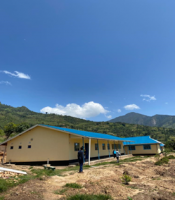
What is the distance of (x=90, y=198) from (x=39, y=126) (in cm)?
1409

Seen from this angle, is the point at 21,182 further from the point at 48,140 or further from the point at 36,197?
the point at 48,140

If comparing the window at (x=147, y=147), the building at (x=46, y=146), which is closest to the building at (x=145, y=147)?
the window at (x=147, y=147)

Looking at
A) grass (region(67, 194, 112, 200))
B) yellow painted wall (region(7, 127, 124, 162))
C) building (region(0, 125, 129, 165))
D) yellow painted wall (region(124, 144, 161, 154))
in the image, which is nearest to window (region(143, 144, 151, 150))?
yellow painted wall (region(124, 144, 161, 154))

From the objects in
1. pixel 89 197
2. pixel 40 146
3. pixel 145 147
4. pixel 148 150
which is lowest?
pixel 148 150

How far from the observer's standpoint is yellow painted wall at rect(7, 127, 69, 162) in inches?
619

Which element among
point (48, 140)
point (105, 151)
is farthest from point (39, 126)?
point (105, 151)

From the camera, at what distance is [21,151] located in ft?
58.0

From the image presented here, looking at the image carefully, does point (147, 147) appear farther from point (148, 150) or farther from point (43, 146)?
point (43, 146)

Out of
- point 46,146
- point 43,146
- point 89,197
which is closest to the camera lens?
point 89,197

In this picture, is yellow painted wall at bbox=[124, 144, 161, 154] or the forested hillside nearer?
yellow painted wall at bbox=[124, 144, 161, 154]

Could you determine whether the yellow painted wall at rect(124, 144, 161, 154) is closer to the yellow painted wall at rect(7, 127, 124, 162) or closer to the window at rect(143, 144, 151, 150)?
the window at rect(143, 144, 151, 150)

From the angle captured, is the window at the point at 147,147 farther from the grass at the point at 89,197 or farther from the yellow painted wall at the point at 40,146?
the grass at the point at 89,197

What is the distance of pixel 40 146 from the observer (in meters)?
16.8

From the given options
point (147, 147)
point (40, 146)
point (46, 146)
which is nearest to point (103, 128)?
point (147, 147)
